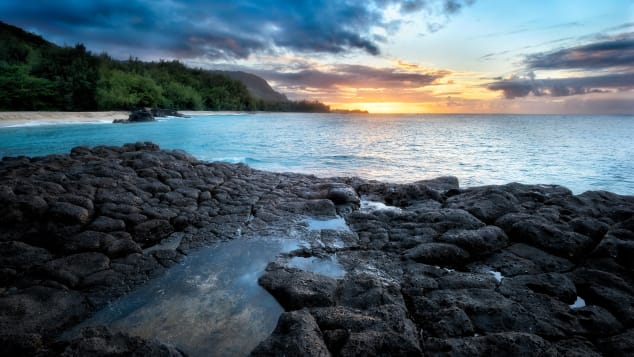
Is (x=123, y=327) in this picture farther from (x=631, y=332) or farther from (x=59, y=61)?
(x=59, y=61)

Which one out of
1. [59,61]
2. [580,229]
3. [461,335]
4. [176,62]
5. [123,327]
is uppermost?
[176,62]

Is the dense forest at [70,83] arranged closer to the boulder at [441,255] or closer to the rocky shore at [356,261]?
the rocky shore at [356,261]

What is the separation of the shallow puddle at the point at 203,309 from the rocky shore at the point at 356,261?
305 mm

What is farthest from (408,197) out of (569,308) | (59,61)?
(59,61)

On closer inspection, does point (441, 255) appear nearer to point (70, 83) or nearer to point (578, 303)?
point (578, 303)

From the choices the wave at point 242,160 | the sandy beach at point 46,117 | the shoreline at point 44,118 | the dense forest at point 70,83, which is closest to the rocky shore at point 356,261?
the wave at point 242,160

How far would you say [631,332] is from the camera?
156 inches

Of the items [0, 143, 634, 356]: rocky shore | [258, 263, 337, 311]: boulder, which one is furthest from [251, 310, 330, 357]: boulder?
[258, 263, 337, 311]: boulder

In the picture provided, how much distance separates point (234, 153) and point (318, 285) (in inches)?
876

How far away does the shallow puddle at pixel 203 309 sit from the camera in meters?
4.14

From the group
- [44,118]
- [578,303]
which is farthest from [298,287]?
[44,118]

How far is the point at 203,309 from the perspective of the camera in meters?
4.70

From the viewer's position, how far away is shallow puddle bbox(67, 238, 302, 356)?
4.14m

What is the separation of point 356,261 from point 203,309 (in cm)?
293
